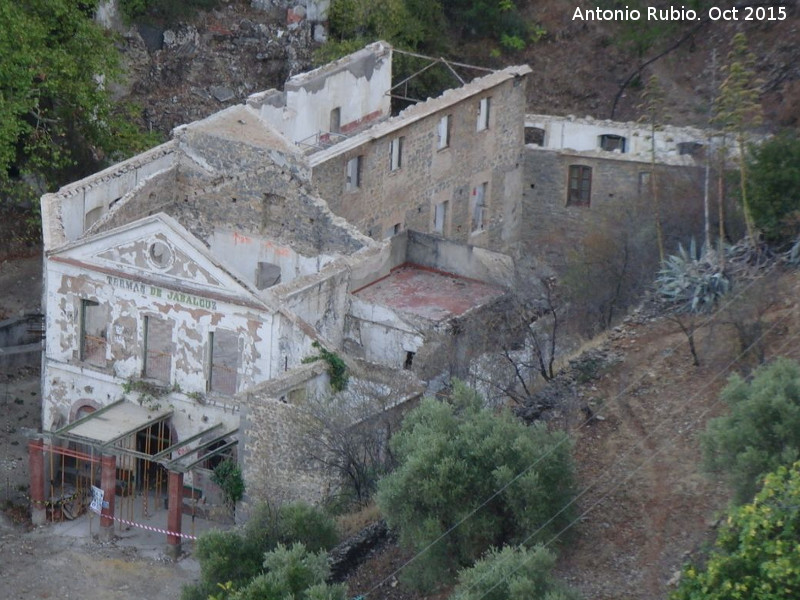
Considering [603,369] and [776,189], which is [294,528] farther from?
[776,189]

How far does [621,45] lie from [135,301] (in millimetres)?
22390

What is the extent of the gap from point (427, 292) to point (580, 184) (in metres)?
7.60

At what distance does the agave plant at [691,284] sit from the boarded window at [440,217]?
1044 cm

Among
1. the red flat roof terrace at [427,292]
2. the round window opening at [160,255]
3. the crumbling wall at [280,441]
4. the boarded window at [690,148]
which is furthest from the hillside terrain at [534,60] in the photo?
the crumbling wall at [280,441]

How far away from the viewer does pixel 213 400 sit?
38.6 meters

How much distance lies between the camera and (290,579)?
2928cm

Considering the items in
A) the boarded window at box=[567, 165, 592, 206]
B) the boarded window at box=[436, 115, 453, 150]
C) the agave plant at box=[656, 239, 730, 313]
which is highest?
the boarded window at box=[436, 115, 453, 150]

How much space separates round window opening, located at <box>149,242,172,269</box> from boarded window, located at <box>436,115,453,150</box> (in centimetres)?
1073

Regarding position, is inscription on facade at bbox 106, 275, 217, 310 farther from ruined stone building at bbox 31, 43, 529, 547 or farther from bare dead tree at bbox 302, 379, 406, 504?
bare dead tree at bbox 302, 379, 406, 504

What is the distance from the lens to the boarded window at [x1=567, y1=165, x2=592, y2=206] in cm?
4916

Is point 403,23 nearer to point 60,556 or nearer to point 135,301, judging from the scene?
point 135,301

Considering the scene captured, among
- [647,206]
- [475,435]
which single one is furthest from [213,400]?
[647,206]

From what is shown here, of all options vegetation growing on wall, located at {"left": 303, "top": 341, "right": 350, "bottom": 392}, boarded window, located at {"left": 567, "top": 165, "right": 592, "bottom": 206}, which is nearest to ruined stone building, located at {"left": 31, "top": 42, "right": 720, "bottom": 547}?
vegetation growing on wall, located at {"left": 303, "top": 341, "right": 350, "bottom": 392}

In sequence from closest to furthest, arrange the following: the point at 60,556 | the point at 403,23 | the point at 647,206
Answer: the point at 60,556
the point at 647,206
the point at 403,23
